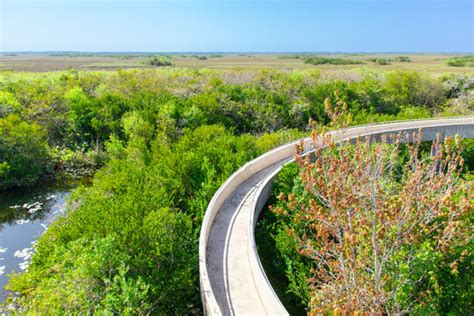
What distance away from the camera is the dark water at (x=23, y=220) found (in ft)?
63.8

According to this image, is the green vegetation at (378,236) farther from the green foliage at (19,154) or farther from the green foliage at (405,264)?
the green foliage at (19,154)

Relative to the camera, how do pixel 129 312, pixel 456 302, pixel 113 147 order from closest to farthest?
1. pixel 129 312
2. pixel 456 302
3. pixel 113 147

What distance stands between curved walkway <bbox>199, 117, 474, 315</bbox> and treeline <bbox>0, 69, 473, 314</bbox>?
111cm

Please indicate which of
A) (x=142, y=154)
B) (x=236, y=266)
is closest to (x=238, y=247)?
(x=236, y=266)

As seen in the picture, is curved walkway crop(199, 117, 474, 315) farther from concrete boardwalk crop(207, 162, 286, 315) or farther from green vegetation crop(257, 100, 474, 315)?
green vegetation crop(257, 100, 474, 315)

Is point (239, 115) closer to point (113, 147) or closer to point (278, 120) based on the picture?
point (278, 120)

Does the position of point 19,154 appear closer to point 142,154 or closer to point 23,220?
point 23,220

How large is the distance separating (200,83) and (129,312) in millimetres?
42662

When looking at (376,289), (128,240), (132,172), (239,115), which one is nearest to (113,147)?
(132,172)

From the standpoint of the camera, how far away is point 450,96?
5225 centimetres

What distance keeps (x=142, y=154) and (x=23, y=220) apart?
981 centimetres

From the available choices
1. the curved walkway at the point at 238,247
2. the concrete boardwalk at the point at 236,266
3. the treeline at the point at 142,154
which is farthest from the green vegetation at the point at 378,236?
the treeline at the point at 142,154

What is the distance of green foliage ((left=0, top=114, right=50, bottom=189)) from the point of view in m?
28.5

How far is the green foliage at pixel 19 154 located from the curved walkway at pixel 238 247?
20565mm
